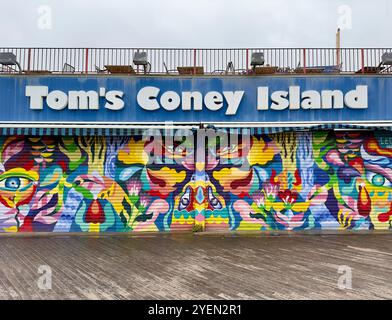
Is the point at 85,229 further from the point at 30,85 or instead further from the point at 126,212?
the point at 30,85

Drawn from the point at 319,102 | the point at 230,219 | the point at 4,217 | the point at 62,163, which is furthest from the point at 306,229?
the point at 4,217

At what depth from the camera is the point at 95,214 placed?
35.2ft

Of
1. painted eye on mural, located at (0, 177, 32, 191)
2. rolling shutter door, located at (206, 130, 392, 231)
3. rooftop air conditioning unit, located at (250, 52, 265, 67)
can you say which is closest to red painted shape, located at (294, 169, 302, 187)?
rolling shutter door, located at (206, 130, 392, 231)

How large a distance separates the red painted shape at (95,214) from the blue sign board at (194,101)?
2745mm

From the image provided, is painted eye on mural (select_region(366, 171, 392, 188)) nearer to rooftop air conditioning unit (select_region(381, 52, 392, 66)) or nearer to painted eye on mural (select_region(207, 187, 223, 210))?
rooftop air conditioning unit (select_region(381, 52, 392, 66))

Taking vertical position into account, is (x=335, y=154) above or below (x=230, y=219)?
above

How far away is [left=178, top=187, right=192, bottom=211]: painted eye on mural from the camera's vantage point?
10789 millimetres

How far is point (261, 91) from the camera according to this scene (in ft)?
35.8

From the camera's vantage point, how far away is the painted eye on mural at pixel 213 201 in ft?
35.4

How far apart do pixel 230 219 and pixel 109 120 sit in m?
5.11

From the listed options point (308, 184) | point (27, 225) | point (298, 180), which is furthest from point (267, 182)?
point (27, 225)

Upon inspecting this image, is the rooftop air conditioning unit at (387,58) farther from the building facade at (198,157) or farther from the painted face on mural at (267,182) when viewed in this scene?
the painted face on mural at (267,182)

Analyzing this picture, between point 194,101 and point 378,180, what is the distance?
21.4ft
